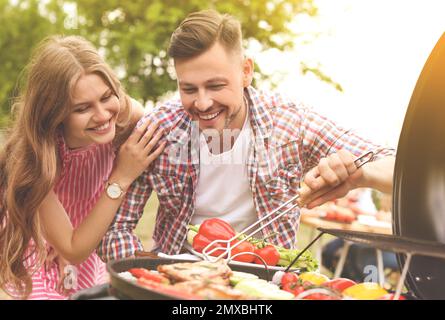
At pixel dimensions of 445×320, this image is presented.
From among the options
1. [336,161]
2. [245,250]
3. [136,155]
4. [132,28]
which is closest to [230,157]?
[136,155]

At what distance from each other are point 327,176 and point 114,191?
80 centimetres

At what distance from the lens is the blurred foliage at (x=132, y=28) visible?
171 inches

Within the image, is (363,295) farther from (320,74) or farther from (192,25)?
(320,74)

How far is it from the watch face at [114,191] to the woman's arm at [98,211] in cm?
1

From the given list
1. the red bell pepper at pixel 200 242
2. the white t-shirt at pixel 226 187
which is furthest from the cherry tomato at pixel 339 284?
the white t-shirt at pixel 226 187

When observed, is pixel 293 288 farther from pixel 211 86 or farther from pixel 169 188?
pixel 169 188

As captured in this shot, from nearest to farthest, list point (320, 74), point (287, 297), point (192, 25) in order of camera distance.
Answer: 1. point (287, 297)
2. point (192, 25)
3. point (320, 74)

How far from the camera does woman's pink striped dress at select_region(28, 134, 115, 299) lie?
2291 mm

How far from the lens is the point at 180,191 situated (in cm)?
221

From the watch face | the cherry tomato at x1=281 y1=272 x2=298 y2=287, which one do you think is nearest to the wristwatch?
the watch face

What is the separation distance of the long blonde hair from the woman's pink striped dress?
0.31 ft

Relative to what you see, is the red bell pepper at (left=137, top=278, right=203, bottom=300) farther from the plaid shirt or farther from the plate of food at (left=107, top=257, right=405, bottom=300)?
the plaid shirt

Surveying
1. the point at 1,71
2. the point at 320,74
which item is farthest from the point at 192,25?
the point at 1,71

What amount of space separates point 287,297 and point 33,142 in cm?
120
